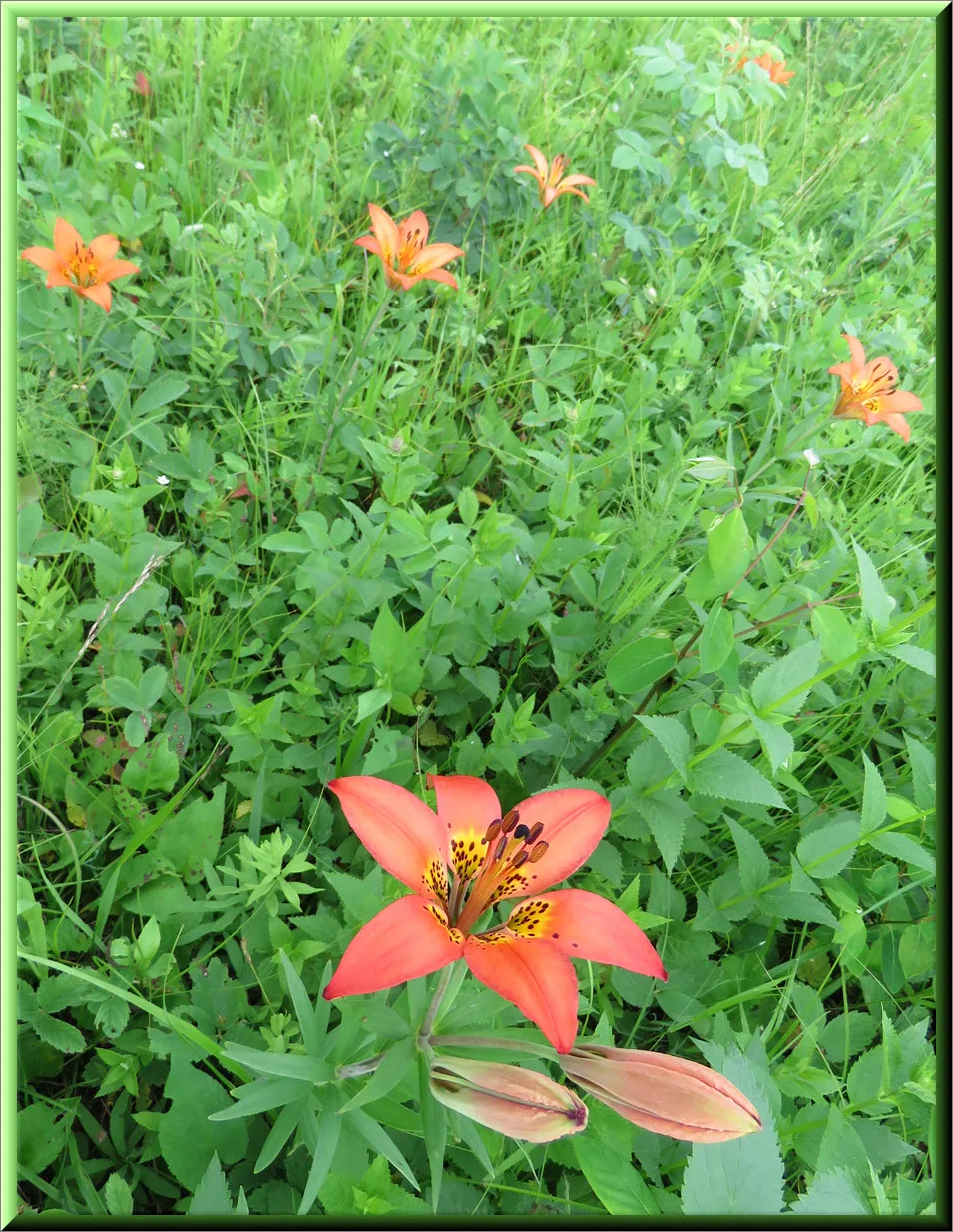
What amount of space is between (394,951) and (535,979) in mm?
148

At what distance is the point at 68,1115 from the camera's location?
3.78 feet

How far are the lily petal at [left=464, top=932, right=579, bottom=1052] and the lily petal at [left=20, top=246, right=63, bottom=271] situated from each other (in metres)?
1.58

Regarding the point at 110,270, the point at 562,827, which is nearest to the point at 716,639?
the point at 562,827

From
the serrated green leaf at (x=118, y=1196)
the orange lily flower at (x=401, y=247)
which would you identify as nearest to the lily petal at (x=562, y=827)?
the serrated green leaf at (x=118, y=1196)

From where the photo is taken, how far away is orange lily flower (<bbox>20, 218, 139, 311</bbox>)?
5.35ft

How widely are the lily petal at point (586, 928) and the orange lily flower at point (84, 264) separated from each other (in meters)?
1.49

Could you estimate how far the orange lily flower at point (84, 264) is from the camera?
1632 mm

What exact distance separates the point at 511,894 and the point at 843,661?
61 centimetres

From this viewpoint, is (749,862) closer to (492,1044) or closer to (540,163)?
(492,1044)

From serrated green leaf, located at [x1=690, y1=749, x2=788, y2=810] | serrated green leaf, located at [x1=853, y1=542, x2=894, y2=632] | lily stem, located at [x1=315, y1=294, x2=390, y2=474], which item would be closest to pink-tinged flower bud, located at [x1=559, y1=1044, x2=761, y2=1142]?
serrated green leaf, located at [x1=690, y1=749, x2=788, y2=810]

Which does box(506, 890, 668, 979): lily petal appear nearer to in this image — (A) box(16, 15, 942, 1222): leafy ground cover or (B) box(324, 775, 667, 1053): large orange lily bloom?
(B) box(324, 775, 667, 1053): large orange lily bloom

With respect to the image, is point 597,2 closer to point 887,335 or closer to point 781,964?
point 887,335

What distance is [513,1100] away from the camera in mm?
810

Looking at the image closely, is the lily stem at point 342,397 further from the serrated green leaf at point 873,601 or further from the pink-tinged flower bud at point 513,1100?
the pink-tinged flower bud at point 513,1100
